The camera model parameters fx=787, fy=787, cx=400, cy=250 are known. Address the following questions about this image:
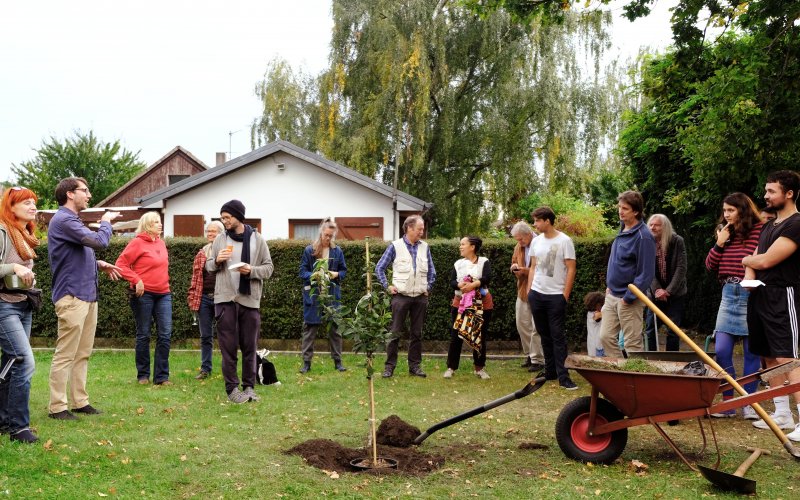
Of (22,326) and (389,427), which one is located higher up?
(22,326)

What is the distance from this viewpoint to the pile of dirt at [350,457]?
5.80 m

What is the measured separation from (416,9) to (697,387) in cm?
2265

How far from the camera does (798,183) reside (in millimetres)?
6605

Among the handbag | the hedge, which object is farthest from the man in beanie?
the hedge

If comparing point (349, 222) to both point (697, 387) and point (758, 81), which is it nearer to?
point (758, 81)

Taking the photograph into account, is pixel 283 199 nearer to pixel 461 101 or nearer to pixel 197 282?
pixel 461 101

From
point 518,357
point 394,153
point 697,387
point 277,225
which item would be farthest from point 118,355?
point 394,153

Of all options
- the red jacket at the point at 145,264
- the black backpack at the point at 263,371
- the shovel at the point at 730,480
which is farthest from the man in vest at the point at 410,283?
the shovel at the point at 730,480

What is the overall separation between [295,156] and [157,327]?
14.8m

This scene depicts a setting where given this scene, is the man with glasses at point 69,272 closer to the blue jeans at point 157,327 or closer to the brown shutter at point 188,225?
the blue jeans at point 157,327

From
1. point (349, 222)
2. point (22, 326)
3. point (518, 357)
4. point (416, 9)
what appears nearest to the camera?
point (22, 326)

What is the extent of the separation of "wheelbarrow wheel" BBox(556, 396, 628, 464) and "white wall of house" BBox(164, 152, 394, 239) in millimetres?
18172

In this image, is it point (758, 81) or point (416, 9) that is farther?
point (416, 9)

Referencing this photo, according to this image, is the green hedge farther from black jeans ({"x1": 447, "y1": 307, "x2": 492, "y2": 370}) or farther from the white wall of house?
the white wall of house
